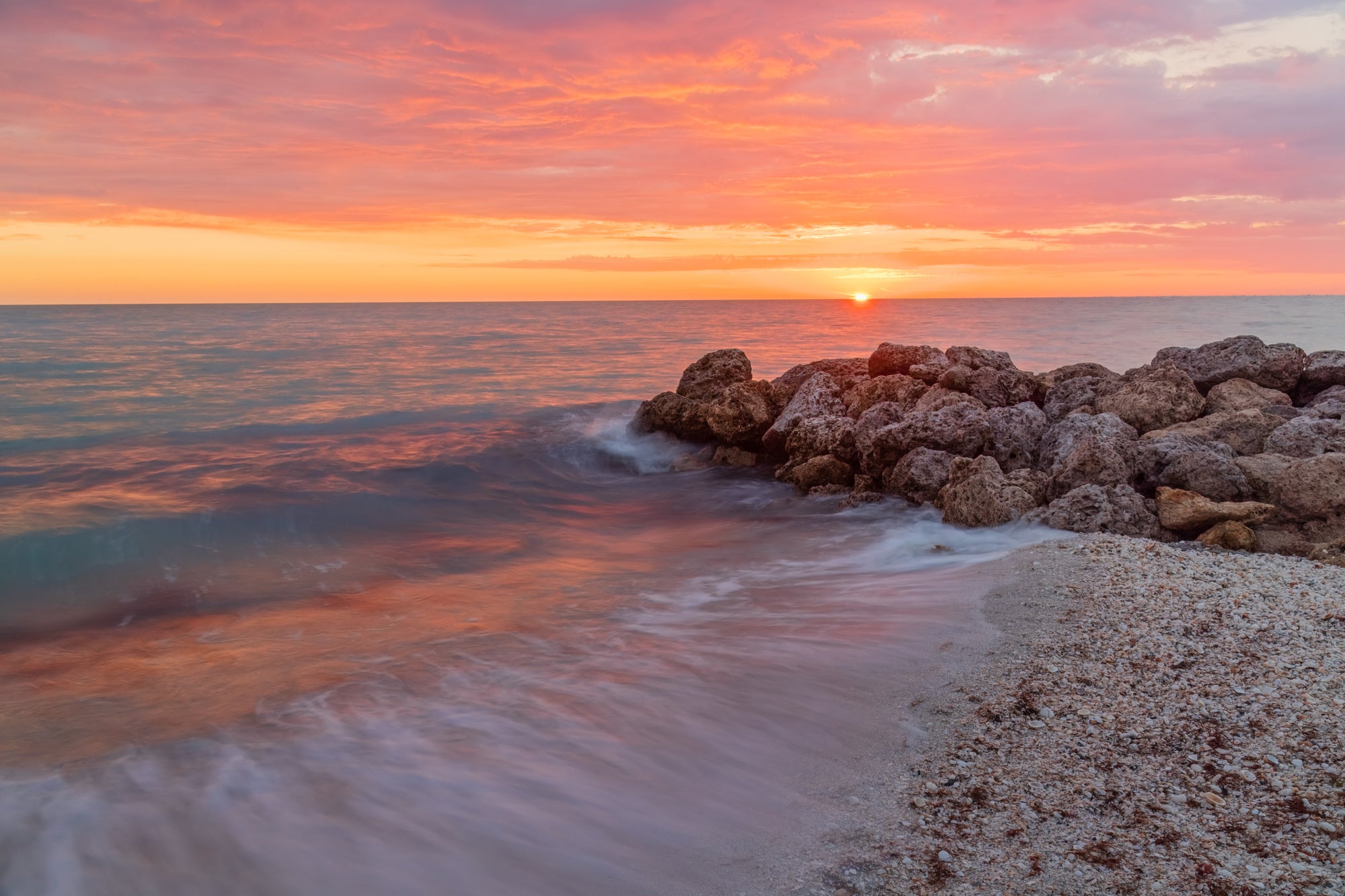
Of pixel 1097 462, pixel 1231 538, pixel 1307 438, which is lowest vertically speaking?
pixel 1231 538

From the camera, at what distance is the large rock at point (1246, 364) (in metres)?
10.9

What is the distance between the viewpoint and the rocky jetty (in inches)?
Answer: 271

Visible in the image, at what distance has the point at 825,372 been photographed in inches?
488

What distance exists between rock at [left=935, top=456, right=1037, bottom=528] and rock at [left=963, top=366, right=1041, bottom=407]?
3.04 meters

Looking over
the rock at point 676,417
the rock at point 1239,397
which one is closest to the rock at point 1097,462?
the rock at point 1239,397

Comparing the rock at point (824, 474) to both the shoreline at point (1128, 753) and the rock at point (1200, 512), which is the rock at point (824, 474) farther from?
the shoreline at point (1128, 753)

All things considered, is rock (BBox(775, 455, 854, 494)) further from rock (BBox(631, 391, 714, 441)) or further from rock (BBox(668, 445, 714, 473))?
rock (BBox(631, 391, 714, 441))

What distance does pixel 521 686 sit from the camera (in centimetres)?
494

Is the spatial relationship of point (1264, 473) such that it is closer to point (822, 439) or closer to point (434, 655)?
point (822, 439)

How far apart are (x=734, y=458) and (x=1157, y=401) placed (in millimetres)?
5298

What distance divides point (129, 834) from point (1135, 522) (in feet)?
22.7

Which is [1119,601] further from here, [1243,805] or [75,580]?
[75,580]

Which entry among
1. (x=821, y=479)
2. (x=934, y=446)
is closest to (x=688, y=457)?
(x=821, y=479)

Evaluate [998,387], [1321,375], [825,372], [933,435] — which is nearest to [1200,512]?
[933,435]
